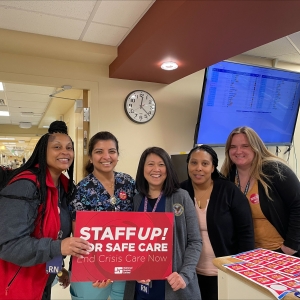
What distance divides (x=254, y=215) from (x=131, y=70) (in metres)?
1.74

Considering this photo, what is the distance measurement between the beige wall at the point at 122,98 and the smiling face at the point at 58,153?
54.2 inches

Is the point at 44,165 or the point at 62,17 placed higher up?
the point at 62,17

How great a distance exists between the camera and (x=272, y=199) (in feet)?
5.38

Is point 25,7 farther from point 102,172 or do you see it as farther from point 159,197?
point 159,197

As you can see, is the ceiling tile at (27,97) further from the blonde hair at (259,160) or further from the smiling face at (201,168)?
the blonde hair at (259,160)

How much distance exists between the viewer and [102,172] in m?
1.61

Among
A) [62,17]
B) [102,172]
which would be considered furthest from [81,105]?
[102,172]

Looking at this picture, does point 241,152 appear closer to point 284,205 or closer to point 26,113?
point 284,205

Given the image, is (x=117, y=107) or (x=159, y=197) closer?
(x=159, y=197)

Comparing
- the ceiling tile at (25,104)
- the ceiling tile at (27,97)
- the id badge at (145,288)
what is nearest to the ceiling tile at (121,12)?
the id badge at (145,288)

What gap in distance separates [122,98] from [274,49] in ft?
6.26

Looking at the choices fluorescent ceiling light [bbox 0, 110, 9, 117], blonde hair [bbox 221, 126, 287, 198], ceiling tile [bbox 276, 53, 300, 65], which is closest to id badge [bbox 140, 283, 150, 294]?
blonde hair [bbox 221, 126, 287, 198]

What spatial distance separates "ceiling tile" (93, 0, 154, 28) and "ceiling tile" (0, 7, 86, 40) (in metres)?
0.20

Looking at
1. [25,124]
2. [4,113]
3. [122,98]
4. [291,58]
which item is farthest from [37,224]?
[25,124]
